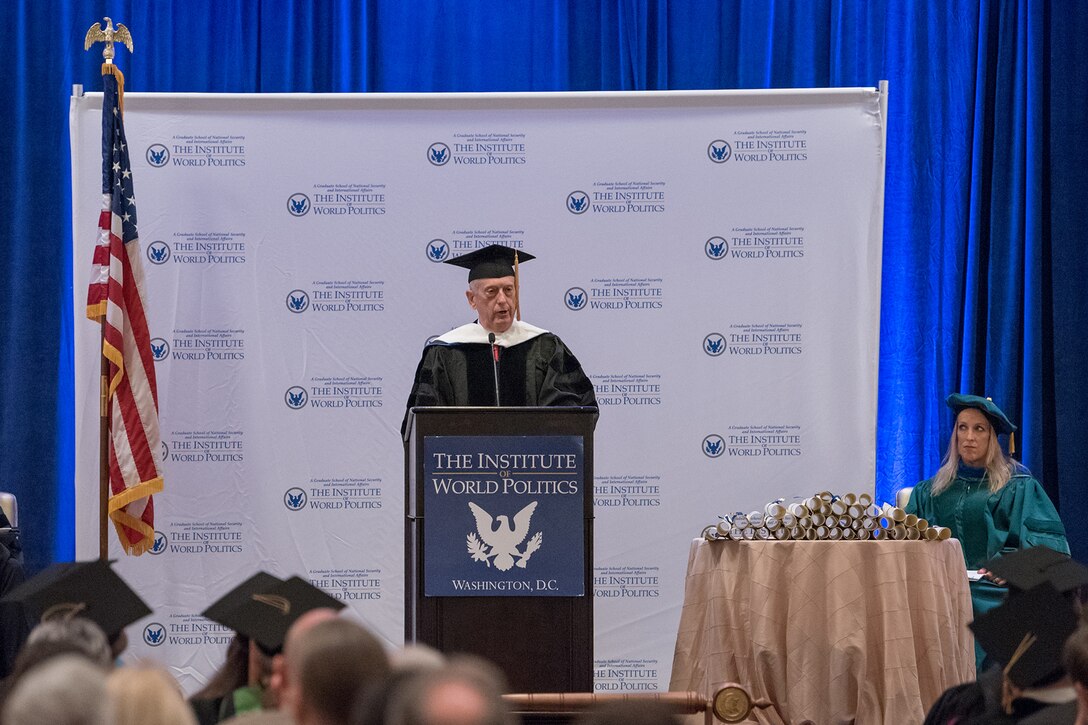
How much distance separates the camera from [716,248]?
756 cm

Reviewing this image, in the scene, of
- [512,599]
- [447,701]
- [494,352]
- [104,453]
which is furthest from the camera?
[104,453]

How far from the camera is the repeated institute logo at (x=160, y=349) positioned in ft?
24.7

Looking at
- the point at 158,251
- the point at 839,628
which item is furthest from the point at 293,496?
the point at 839,628

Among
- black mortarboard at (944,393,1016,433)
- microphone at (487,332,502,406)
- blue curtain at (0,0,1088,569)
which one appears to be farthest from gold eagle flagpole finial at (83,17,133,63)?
black mortarboard at (944,393,1016,433)

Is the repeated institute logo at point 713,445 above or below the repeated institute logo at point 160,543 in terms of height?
above

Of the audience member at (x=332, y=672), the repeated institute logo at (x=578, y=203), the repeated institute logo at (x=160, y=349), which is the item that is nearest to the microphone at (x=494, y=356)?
the repeated institute logo at (x=578, y=203)

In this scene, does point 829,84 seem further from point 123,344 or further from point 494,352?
point 123,344

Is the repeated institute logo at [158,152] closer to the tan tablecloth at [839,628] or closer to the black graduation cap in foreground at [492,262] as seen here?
the black graduation cap in foreground at [492,262]

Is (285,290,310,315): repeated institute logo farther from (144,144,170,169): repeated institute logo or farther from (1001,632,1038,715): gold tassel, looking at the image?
(1001,632,1038,715): gold tassel

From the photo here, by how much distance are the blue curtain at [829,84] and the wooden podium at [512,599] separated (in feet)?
12.7

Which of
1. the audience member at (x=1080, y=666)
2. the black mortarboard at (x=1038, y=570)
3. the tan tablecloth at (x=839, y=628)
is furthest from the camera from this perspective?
the tan tablecloth at (x=839, y=628)

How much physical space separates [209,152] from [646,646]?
362cm

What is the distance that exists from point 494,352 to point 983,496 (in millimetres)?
2926

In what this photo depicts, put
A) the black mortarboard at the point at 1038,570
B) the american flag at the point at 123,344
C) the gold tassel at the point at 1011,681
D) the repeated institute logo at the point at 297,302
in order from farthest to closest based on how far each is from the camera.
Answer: the repeated institute logo at the point at 297,302 < the american flag at the point at 123,344 < the black mortarboard at the point at 1038,570 < the gold tassel at the point at 1011,681
